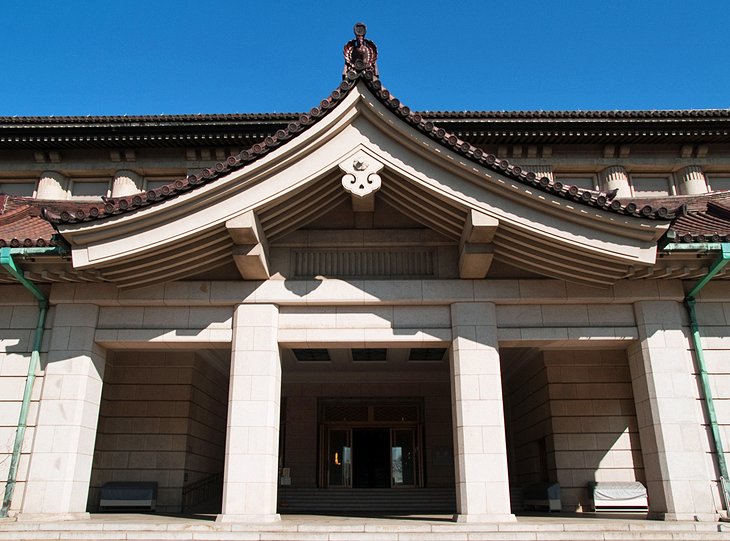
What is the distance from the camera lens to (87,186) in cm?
1716

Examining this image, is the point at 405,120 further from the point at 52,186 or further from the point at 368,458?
the point at 368,458

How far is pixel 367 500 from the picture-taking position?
1647 cm

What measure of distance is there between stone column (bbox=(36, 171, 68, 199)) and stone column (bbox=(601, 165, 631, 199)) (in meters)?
16.2

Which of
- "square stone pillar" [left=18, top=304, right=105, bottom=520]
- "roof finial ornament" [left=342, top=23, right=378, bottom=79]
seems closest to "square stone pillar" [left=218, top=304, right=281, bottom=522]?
"square stone pillar" [left=18, top=304, right=105, bottom=520]

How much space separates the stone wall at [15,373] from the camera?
943 centimetres

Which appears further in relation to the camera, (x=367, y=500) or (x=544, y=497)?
(x=367, y=500)

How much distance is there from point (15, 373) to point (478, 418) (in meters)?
8.25

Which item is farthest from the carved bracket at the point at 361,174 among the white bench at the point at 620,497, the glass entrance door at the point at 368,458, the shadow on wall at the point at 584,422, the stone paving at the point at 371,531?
the glass entrance door at the point at 368,458

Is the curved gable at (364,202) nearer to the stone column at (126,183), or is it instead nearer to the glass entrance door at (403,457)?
the stone column at (126,183)

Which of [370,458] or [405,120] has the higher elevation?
[405,120]

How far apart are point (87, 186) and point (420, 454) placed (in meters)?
13.8

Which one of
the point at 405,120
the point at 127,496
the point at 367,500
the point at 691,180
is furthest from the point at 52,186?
the point at 691,180

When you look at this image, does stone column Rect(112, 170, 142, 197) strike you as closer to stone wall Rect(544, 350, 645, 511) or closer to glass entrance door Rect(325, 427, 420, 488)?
glass entrance door Rect(325, 427, 420, 488)

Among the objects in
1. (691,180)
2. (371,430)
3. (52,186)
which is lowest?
(371,430)
